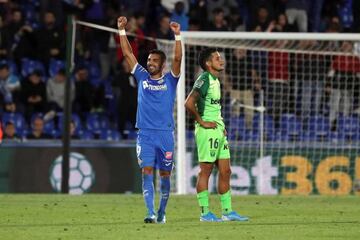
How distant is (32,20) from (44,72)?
1864mm

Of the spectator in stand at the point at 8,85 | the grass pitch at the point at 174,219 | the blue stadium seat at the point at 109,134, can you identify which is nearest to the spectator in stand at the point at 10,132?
the spectator in stand at the point at 8,85

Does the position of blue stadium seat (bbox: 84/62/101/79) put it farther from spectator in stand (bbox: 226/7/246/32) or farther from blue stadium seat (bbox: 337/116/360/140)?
blue stadium seat (bbox: 337/116/360/140)

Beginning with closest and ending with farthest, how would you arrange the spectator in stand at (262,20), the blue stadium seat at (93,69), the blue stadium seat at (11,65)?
the blue stadium seat at (11,65), the blue stadium seat at (93,69), the spectator in stand at (262,20)

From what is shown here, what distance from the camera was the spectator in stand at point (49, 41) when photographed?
24.5 meters

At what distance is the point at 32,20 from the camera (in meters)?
26.0

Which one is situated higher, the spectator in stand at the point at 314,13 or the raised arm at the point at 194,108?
the spectator in stand at the point at 314,13

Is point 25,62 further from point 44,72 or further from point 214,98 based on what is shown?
point 214,98

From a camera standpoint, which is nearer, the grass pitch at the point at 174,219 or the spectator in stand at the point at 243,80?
the grass pitch at the point at 174,219

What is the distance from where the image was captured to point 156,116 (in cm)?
1336

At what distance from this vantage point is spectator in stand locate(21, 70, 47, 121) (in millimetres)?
23750

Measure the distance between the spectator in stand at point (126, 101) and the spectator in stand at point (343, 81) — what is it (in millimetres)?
3893

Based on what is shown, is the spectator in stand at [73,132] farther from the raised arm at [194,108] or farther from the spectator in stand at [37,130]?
the raised arm at [194,108]

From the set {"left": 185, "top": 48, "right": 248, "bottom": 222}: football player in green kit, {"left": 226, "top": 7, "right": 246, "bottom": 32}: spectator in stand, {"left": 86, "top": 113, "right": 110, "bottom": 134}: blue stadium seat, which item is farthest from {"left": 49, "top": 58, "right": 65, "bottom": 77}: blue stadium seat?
{"left": 185, "top": 48, "right": 248, "bottom": 222}: football player in green kit

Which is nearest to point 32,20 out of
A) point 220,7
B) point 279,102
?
point 220,7
